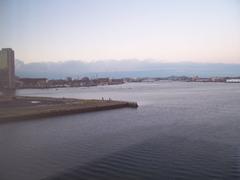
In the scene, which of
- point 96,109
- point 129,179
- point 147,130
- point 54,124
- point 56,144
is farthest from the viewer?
point 96,109

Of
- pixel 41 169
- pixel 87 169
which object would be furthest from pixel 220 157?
pixel 41 169

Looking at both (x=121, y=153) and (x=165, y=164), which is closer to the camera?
(x=165, y=164)

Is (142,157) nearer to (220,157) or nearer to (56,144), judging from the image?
(220,157)

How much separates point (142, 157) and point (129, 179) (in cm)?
146

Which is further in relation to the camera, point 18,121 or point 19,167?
point 18,121

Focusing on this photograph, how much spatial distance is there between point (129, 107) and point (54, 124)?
9.74 meters

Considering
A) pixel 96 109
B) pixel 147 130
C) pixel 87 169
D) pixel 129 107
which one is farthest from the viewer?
pixel 129 107

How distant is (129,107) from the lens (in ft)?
74.3

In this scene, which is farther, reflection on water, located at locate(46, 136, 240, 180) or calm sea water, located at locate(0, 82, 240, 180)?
calm sea water, located at locate(0, 82, 240, 180)

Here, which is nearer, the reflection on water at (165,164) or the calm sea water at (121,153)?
the reflection on water at (165,164)

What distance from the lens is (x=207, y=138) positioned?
371 inches

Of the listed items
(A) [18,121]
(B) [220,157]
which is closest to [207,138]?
(B) [220,157]

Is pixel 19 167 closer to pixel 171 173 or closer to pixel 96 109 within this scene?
pixel 171 173

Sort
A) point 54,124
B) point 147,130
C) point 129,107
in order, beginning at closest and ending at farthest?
point 147,130
point 54,124
point 129,107
